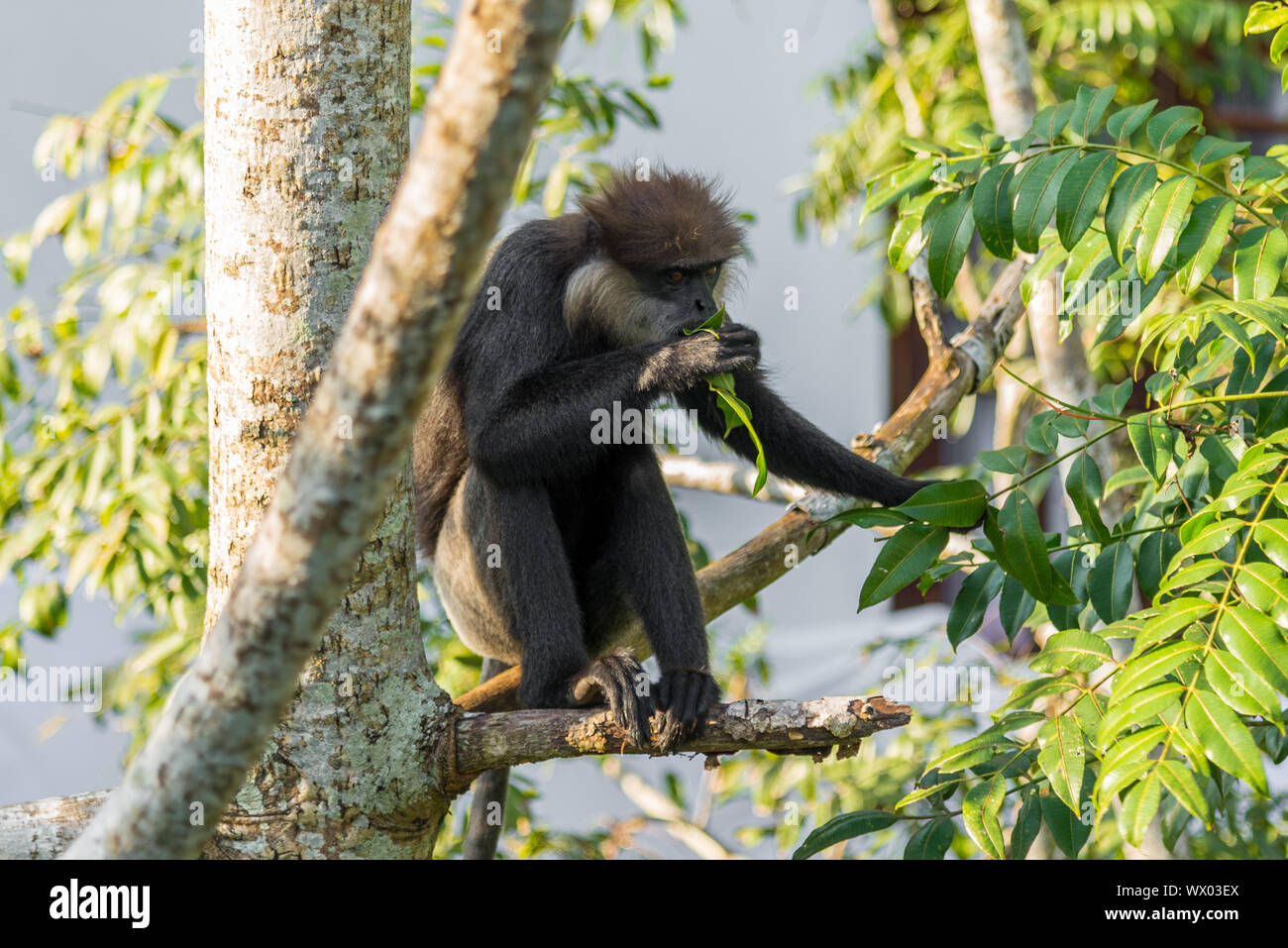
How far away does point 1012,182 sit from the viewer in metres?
2.43

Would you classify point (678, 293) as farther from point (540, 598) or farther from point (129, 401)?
point (129, 401)

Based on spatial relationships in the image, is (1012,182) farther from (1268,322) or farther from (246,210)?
(246,210)

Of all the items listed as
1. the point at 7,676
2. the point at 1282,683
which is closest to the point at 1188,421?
the point at 1282,683

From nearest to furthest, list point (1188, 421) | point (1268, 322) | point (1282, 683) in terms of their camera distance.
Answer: point (1282, 683)
point (1268, 322)
point (1188, 421)

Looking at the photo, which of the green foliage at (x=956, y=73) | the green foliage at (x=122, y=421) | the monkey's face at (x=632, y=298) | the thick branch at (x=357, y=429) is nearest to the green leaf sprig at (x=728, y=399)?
the monkey's face at (x=632, y=298)

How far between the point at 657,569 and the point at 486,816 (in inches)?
34.1

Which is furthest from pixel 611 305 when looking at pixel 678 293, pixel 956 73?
pixel 956 73

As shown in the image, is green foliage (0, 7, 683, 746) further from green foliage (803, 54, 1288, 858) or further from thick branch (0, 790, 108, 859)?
green foliage (803, 54, 1288, 858)

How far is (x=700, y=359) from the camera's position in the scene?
303 cm

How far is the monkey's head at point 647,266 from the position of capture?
138 inches

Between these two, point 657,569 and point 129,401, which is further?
point 129,401

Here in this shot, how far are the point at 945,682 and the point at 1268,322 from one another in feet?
9.89

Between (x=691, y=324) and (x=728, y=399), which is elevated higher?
(x=691, y=324)

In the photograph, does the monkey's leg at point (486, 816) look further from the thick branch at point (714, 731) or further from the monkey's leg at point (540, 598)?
the thick branch at point (714, 731)
